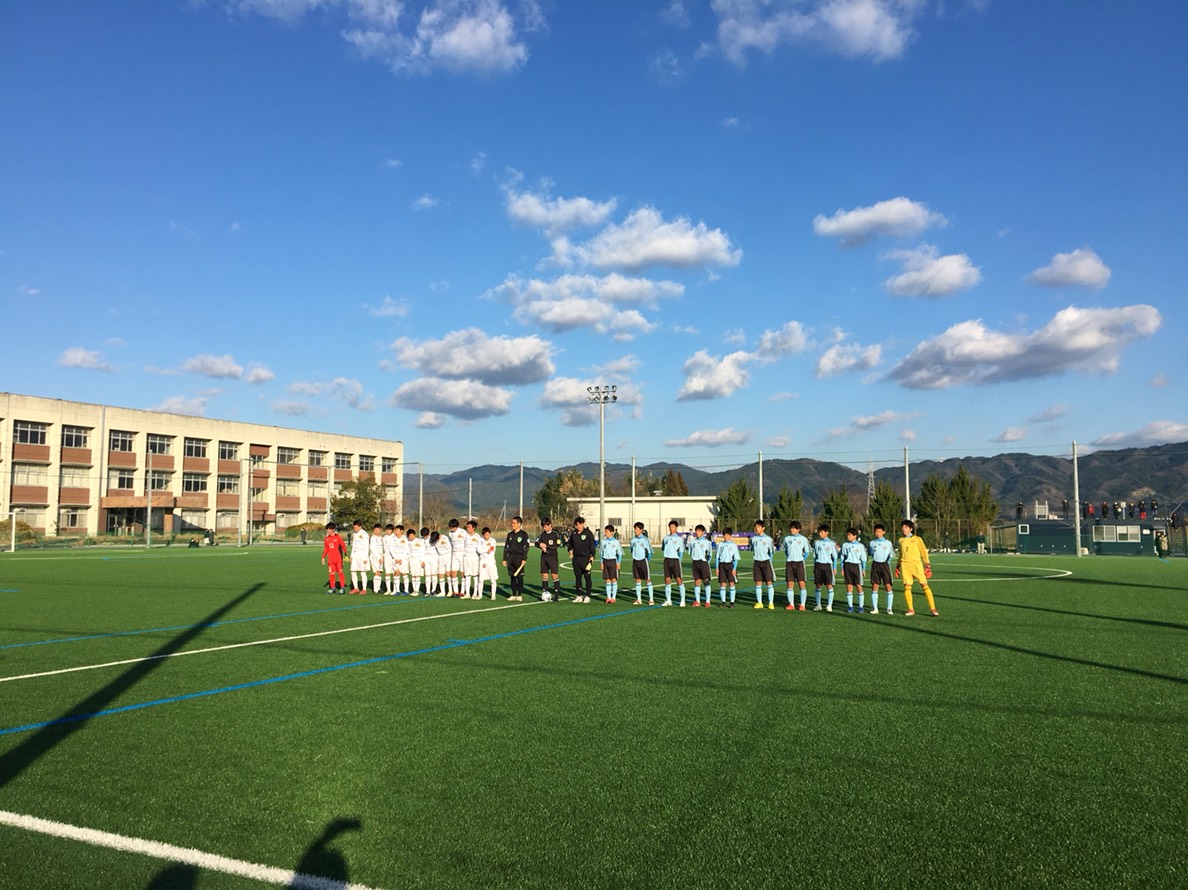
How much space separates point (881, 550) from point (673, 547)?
446 cm

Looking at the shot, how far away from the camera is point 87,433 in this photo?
7031cm

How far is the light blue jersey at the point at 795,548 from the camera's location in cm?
1806

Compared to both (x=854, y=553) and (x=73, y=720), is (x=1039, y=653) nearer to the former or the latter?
(x=854, y=553)

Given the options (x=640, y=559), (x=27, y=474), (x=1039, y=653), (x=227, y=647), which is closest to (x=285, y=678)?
(x=227, y=647)

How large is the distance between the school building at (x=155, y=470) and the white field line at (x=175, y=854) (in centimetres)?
5994

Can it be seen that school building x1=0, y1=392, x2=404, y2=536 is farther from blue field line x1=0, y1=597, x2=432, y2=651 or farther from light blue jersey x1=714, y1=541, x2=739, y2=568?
light blue jersey x1=714, y1=541, x2=739, y2=568

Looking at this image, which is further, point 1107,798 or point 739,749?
point 739,749

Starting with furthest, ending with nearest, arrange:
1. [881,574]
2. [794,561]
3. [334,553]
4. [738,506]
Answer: [738,506], [334,553], [794,561], [881,574]

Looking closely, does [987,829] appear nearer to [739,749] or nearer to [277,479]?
[739,749]

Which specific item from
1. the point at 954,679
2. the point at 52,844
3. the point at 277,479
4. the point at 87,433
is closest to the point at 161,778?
the point at 52,844

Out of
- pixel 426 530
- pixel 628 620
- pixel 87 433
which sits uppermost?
pixel 87 433

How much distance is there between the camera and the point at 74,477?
69125mm

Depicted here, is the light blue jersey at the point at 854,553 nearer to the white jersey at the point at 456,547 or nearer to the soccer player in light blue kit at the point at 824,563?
the soccer player in light blue kit at the point at 824,563

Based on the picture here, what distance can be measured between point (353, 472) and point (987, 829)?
94720 millimetres
